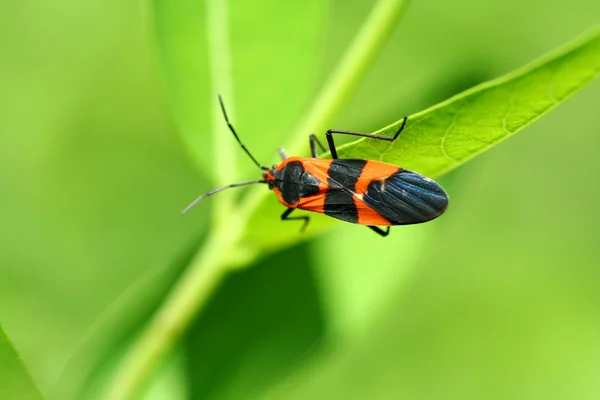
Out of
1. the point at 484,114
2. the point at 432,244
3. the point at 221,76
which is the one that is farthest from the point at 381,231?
the point at 432,244

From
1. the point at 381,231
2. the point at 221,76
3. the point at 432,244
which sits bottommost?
the point at 432,244

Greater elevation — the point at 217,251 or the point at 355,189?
the point at 217,251

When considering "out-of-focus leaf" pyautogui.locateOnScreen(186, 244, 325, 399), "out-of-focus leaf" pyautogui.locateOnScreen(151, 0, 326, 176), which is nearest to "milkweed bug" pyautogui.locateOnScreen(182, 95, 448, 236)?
"out-of-focus leaf" pyautogui.locateOnScreen(151, 0, 326, 176)

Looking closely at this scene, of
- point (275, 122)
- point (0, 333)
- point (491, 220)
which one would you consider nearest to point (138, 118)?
point (491, 220)

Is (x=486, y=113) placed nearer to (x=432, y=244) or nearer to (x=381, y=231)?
(x=381, y=231)

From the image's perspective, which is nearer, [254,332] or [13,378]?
[13,378]

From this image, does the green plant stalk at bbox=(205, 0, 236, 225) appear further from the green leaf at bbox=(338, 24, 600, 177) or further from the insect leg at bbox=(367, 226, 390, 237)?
the green leaf at bbox=(338, 24, 600, 177)
